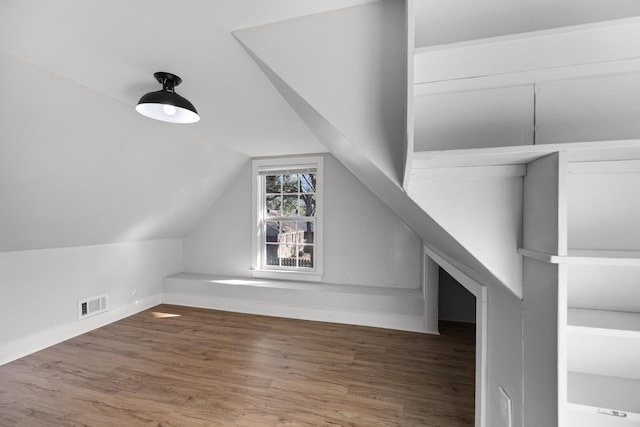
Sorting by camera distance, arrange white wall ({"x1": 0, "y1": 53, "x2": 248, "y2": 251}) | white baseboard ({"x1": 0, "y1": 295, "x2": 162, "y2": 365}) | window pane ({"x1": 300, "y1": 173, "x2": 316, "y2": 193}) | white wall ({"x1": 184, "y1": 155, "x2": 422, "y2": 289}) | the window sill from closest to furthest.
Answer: white wall ({"x1": 0, "y1": 53, "x2": 248, "y2": 251}), white baseboard ({"x1": 0, "y1": 295, "x2": 162, "y2": 365}), white wall ({"x1": 184, "y1": 155, "x2": 422, "y2": 289}), the window sill, window pane ({"x1": 300, "y1": 173, "x2": 316, "y2": 193})

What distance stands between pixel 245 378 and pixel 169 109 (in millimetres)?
2162

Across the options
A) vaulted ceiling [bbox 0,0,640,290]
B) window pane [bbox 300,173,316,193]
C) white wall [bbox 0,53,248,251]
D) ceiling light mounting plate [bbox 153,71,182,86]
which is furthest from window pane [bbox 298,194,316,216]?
ceiling light mounting plate [bbox 153,71,182,86]

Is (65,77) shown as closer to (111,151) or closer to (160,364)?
(111,151)

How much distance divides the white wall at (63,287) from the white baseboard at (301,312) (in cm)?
58

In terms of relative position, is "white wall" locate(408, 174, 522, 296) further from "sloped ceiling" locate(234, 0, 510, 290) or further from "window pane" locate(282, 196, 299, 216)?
"window pane" locate(282, 196, 299, 216)

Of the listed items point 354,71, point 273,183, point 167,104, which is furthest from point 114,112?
point 273,183

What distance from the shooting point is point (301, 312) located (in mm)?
3469

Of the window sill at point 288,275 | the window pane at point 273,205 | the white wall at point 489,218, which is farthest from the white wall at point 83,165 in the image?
the white wall at point 489,218

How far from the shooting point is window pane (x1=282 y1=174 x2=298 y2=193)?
13.2 feet

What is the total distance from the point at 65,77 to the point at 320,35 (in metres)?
1.79

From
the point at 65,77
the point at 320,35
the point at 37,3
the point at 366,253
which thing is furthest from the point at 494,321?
the point at 65,77

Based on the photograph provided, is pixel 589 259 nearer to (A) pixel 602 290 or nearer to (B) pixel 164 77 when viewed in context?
(A) pixel 602 290

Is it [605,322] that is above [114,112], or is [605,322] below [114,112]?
below

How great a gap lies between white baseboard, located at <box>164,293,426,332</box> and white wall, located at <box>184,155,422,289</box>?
0.47 metres
